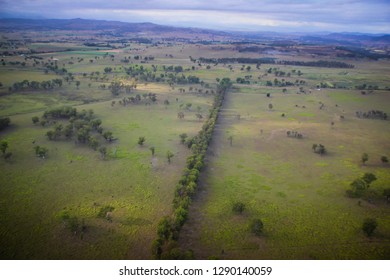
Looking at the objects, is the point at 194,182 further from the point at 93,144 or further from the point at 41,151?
the point at 41,151

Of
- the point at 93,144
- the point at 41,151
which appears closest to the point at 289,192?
the point at 93,144

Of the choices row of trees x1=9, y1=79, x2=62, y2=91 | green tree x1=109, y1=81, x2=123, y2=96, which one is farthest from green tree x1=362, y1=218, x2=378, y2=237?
row of trees x1=9, y1=79, x2=62, y2=91

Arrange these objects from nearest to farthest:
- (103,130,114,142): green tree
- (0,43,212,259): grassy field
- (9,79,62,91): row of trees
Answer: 1. (0,43,212,259): grassy field
2. (103,130,114,142): green tree
3. (9,79,62,91): row of trees

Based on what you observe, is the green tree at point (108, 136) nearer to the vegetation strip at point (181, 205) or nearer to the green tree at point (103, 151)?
the green tree at point (103, 151)

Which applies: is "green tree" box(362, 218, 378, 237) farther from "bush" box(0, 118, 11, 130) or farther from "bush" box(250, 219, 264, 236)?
"bush" box(0, 118, 11, 130)

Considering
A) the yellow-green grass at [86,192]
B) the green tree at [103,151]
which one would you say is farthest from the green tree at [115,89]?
the green tree at [103,151]

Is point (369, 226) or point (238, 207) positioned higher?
point (369, 226)
